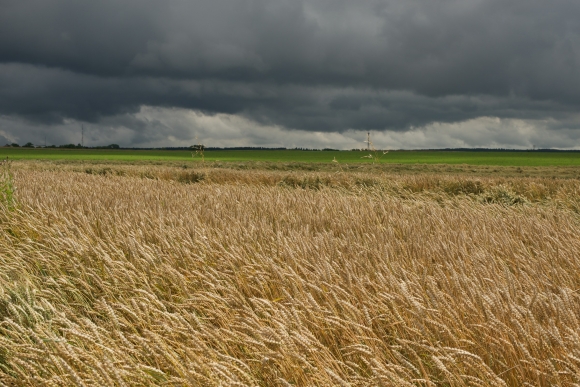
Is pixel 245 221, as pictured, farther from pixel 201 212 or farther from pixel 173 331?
pixel 173 331

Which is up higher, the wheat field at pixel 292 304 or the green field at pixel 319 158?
the green field at pixel 319 158

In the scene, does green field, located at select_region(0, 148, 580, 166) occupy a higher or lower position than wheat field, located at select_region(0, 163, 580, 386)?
higher

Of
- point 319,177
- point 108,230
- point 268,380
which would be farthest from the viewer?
point 319,177

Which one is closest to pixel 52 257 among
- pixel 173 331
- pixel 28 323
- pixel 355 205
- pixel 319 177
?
pixel 28 323

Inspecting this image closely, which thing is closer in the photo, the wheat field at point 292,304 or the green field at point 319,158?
the wheat field at point 292,304

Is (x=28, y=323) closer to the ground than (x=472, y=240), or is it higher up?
closer to the ground

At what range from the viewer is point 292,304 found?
2705mm

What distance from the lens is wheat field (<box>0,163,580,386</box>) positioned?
2.16m

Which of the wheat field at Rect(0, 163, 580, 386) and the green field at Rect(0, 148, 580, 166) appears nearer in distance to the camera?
the wheat field at Rect(0, 163, 580, 386)

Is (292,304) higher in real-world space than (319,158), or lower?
lower

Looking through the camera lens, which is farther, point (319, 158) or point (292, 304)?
point (319, 158)

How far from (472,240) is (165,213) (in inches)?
174

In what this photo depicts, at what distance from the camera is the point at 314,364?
7.49 ft

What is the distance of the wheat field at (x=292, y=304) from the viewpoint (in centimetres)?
216
